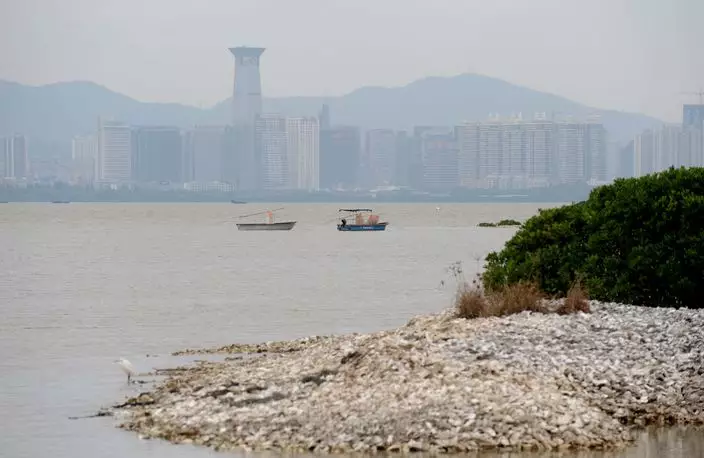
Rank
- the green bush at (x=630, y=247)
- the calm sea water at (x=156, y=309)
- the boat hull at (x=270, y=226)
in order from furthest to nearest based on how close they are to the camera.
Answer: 1. the boat hull at (x=270, y=226)
2. the green bush at (x=630, y=247)
3. the calm sea water at (x=156, y=309)

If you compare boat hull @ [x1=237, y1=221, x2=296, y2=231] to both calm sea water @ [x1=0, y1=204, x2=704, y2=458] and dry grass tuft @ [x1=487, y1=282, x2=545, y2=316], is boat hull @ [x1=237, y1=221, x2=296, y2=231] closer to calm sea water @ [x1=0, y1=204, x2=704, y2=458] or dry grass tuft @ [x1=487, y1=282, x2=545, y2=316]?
calm sea water @ [x1=0, y1=204, x2=704, y2=458]

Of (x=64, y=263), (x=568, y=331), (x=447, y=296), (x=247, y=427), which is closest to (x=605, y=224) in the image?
(x=568, y=331)

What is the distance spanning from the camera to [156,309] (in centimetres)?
4341

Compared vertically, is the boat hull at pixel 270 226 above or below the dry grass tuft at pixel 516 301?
below

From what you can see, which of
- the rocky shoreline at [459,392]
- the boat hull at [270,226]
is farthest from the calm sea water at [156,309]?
the boat hull at [270,226]

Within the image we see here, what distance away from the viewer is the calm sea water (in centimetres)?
1952

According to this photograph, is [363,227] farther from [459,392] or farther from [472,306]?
[459,392]

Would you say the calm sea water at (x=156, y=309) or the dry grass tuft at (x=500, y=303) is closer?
the calm sea water at (x=156, y=309)

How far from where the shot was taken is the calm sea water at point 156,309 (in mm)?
19516

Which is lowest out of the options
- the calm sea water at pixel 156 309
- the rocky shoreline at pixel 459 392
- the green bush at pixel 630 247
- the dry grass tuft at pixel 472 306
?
the calm sea water at pixel 156 309

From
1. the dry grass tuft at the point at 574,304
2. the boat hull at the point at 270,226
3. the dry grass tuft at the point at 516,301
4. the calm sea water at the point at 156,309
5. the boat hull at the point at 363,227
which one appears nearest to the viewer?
the calm sea water at the point at 156,309

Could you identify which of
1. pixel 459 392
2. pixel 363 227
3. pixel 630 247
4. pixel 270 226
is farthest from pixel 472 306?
pixel 270 226

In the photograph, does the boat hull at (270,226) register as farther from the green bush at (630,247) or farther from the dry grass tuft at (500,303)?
the dry grass tuft at (500,303)

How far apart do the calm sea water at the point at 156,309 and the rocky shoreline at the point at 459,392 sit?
0.58 metres
